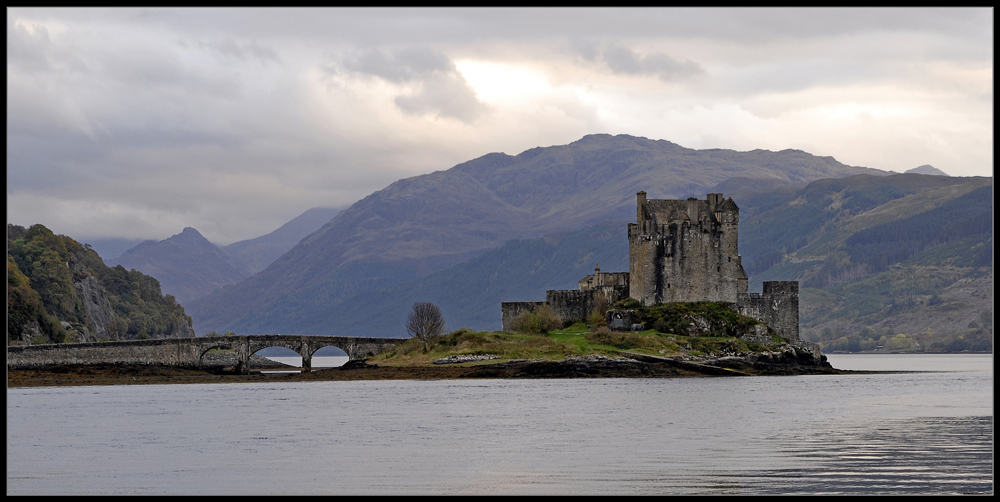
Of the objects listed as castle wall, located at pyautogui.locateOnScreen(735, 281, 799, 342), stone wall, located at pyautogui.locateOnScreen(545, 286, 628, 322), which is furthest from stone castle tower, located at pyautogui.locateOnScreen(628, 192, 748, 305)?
stone wall, located at pyautogui.locateOnScreen(545, 286, 628, 322)

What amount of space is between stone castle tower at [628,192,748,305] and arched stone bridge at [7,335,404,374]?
27.0 metres

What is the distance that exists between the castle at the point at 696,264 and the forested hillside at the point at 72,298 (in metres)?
55.2

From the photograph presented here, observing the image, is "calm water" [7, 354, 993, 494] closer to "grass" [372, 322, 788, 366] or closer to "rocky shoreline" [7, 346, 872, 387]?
"rocky shoreline" [7, 346, 872, 387]

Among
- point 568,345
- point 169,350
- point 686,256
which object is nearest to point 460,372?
point 568,345

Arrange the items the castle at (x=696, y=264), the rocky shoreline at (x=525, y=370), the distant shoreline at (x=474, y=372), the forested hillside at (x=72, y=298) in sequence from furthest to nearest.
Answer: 1. the forested hillside at (x=72, y=298)
2. the castle at (x=696, y=264)
3. the rocky shoreline at (x=525, y=370)
4. the distant shoreline at (x=474, y=372)

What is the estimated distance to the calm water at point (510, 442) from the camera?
28922mm

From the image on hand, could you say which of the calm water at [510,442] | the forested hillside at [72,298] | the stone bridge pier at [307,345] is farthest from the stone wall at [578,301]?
the forested hillside at [72,298]

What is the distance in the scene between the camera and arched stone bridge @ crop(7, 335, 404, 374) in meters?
94.1

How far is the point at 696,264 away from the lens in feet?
309

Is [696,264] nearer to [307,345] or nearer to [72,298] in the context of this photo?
[307,345]

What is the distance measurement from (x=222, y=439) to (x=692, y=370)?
48908mm

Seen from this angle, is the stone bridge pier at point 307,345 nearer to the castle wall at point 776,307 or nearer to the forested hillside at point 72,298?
the forested hillside at point 72,298

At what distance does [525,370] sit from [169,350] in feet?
121

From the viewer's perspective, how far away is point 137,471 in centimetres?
3253
